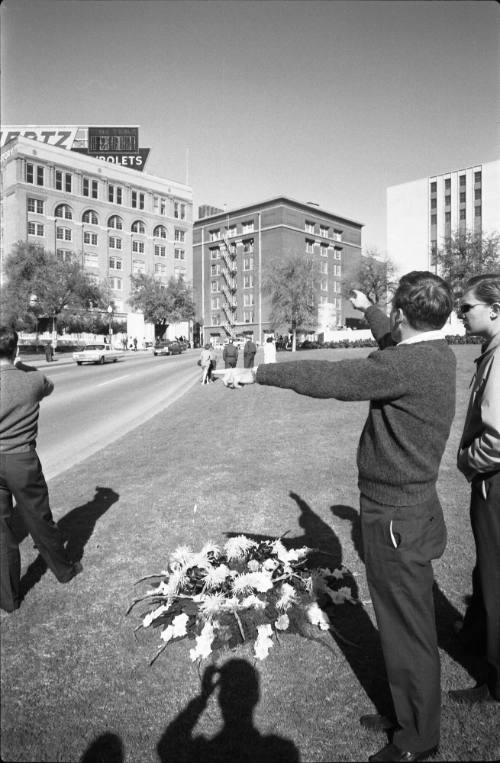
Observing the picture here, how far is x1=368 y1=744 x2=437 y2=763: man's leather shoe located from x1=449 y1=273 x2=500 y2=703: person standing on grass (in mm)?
518

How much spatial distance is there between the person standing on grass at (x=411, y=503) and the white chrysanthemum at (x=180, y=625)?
4.46 feet

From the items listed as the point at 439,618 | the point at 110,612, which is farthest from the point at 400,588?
the point at 110,612

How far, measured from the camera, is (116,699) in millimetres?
2547

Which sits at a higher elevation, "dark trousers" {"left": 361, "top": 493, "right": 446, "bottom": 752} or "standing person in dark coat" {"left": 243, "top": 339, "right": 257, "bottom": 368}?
"standing person in dark coat" {"left": 243, "top": 339, "right": 257, "bottom": 368}

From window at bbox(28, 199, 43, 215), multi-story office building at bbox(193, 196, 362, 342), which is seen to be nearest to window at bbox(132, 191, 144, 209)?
window at bbox(28, 199, 43, 215)

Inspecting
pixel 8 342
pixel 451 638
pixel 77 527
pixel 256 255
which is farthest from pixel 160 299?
pixel 451 638

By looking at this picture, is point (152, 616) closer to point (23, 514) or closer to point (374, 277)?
point (23, 514)

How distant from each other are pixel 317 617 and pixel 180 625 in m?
0.92

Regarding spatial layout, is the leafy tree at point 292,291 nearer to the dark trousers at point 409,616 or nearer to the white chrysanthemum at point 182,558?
the white chrysanthemum at point 182,558

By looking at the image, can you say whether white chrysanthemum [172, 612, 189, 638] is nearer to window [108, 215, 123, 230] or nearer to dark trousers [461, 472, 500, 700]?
dark trousers [461, 472, 500, 700]

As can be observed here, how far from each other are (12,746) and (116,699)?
518 mm

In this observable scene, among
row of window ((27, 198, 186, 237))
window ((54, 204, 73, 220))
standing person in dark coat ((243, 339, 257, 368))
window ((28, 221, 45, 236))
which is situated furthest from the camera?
window ((28, 221, 45, 236))

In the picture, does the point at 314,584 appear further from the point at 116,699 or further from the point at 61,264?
the point at 61,264

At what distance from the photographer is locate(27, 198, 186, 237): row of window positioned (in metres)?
54.0
